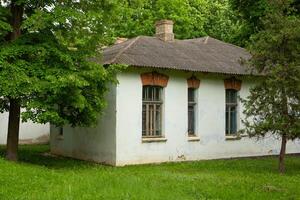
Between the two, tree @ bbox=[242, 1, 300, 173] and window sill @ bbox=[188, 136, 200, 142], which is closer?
tree @ bbox=[242, 1, 300, 173]

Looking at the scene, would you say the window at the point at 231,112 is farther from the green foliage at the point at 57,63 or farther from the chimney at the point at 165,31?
the green foliage at the point at 57,63

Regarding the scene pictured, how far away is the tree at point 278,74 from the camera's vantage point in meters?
16.7

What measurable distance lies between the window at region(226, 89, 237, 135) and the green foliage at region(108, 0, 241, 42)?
50.8 ft

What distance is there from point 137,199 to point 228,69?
12.0 m

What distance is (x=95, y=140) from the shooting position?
68.3 ft

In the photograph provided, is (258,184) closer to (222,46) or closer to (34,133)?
(222,46)

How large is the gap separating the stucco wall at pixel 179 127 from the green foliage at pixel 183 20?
1631 cm

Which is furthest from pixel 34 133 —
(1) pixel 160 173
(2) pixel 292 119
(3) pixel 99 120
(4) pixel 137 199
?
(4) pixel 137 199

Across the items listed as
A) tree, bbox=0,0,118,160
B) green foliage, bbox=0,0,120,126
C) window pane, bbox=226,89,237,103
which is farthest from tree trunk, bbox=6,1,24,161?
window pane, bbox=226,89,237,103

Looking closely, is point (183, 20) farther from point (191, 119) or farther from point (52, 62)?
point (52, 62)

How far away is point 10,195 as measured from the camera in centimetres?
1203

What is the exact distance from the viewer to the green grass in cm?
1225

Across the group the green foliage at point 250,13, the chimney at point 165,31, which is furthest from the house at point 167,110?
the green foliage at point 250,13

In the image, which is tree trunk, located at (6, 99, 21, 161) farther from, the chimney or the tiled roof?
the chimney
